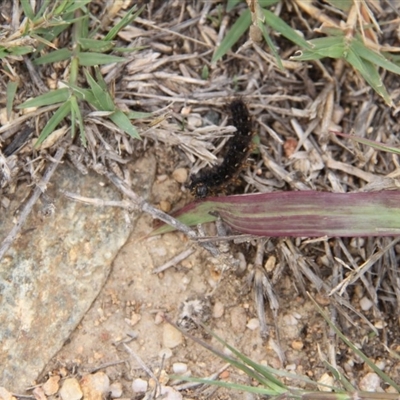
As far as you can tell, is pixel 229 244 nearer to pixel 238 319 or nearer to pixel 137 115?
pixel 238 319

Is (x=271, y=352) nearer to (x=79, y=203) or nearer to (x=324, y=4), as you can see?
(x=79, y=203)

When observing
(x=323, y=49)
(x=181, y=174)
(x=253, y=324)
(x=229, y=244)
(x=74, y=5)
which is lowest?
(x=253, y=324)

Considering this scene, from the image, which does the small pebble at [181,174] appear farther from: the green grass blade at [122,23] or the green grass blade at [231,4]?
the green grass blade at [231,4]

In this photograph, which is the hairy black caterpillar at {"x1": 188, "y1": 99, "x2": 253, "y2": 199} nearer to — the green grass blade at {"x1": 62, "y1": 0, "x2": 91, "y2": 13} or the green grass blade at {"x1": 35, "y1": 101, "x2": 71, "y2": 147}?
the green grass blade at {"x1": 35, "y1": 101, "x2": 71, "y2": 147}

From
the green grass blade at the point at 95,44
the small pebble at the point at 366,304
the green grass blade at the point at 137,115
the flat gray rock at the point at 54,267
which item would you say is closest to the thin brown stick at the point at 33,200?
the flat gray rock at the point at 54,267

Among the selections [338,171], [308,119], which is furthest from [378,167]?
[308,119]

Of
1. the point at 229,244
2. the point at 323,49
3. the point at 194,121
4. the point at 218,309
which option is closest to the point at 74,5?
the point at 194,121

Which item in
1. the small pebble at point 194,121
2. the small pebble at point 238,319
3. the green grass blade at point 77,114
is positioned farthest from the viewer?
the small pebble at point 194,121
